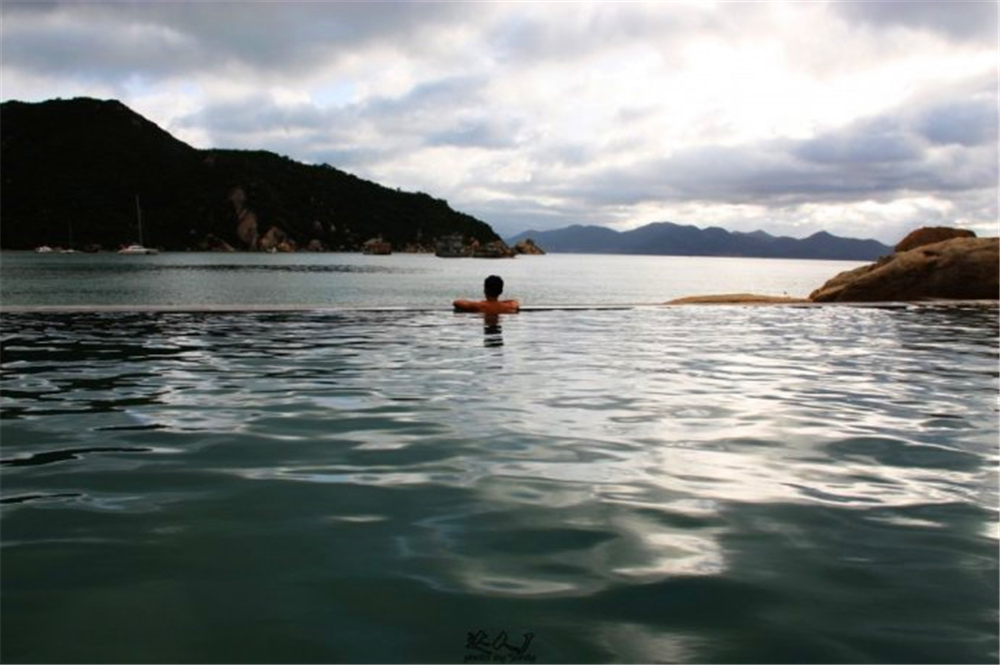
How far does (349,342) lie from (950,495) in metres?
12.6

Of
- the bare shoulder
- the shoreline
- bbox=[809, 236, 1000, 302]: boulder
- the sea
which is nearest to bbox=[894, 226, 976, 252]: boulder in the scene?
bbox=[809, 236, 1000, 302]: boulder

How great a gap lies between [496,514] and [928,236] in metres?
39.2

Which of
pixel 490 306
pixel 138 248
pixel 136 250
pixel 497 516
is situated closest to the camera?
pixel 497 516

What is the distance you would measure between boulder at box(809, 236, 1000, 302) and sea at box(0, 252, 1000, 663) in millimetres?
20237

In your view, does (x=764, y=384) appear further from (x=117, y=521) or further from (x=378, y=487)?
(x=117, y=521)

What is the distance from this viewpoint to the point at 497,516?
5172 millimetres

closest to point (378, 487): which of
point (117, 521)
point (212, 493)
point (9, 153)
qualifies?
point (212, 493)

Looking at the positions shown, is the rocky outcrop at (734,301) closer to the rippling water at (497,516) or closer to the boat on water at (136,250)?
the rippling water at (497,516)

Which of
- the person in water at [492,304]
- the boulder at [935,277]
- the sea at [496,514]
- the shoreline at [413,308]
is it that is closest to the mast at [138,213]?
the shoreline at [413,308]

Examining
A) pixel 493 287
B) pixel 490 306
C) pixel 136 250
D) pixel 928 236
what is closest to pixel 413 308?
pixel 490 306

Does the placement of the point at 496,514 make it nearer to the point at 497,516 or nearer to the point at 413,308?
the point at 497,516

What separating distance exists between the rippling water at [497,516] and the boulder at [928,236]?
29.1 metres

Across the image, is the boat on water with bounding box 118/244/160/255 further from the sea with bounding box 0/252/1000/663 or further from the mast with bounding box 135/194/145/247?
the sea with bounding box 0/252/1000/663

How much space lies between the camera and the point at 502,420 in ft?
27.4
